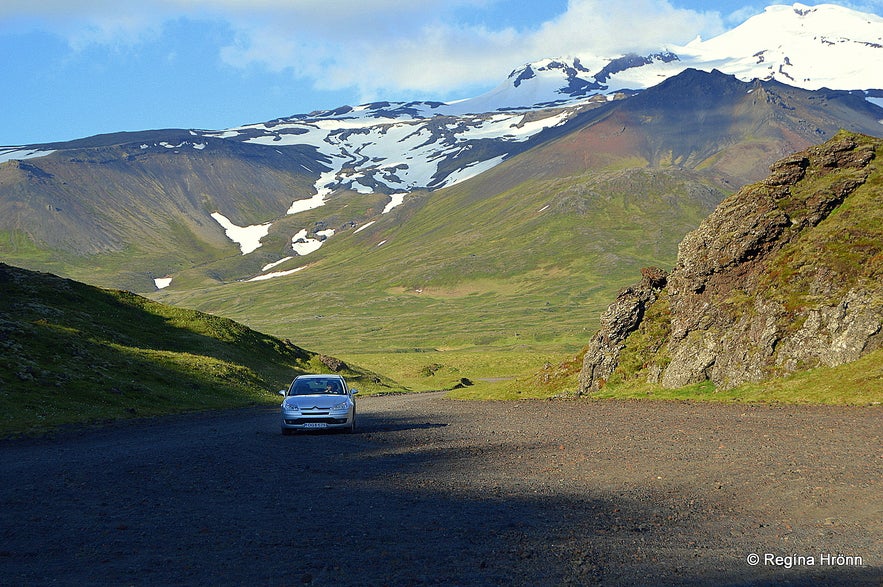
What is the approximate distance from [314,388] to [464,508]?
19.2 meters

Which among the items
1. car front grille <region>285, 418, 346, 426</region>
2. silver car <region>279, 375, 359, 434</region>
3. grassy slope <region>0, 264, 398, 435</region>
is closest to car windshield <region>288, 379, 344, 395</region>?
silver car <region>279, 375, 359, 434</region>

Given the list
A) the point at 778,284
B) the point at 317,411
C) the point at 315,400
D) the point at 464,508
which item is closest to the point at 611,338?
the point at 778,284

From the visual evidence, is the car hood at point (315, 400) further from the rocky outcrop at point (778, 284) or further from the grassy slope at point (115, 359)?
the rocky outcrop at point (778, 284)

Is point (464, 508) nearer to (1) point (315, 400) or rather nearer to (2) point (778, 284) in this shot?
(1) point (315, 400)

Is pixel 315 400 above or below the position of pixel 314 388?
below

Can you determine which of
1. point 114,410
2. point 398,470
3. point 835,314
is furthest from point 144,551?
point 835,314

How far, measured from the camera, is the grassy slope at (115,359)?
4297cm

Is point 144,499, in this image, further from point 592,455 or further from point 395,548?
point 592,455

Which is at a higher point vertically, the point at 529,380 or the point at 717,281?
the point at 717,281

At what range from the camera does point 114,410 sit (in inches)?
1706

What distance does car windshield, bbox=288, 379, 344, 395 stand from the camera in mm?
34500

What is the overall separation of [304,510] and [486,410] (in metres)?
32.2

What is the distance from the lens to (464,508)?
16.5m

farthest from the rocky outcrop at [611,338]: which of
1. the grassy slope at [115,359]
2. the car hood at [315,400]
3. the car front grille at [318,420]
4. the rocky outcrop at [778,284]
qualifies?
the grassy slope at [115,359]
